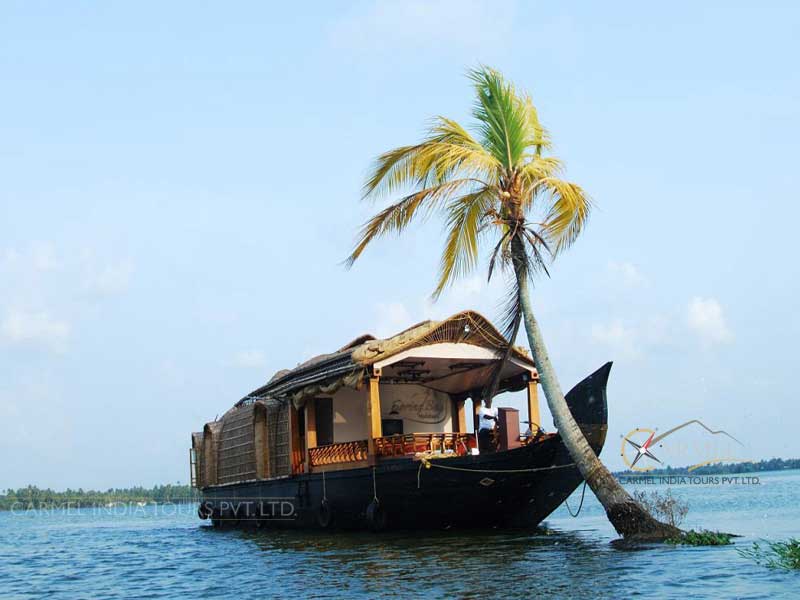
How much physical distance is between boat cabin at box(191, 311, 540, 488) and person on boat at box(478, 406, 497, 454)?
1.23ft

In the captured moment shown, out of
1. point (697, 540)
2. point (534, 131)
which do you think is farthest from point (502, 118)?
point (697, 540)

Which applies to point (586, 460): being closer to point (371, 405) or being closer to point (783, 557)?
point (783, 557)

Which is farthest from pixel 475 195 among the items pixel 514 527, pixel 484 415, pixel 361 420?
pixel 361 420

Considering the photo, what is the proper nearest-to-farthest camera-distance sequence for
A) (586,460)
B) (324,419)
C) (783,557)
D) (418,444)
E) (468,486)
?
(783,557) → (586,460) → (468,486) → (418,444) → (324,419)

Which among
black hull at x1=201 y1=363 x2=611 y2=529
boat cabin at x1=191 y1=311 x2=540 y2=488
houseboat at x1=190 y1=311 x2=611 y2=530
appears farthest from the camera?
boat cabin at x1=191 y1=311 x2=540 y2=488

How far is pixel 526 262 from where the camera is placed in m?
13.1

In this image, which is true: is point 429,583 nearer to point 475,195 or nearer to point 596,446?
point 596,446

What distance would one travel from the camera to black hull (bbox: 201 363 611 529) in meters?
13.4

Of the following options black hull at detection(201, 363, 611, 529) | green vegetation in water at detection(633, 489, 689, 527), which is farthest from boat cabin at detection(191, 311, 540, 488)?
green vegetation in water at detection(633, 489, 689, 527)

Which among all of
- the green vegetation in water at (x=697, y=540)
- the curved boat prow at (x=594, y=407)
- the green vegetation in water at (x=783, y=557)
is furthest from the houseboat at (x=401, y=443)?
the green vegetation in water at (x=783, y=557)

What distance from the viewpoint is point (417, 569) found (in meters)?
10.6

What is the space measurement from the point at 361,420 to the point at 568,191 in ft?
27.0

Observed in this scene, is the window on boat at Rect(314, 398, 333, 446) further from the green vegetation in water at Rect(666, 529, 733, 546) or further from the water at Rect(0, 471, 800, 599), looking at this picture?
the green vegetation in water at Rect(666, 529, 733, 546)

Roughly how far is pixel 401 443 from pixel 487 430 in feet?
4.90
